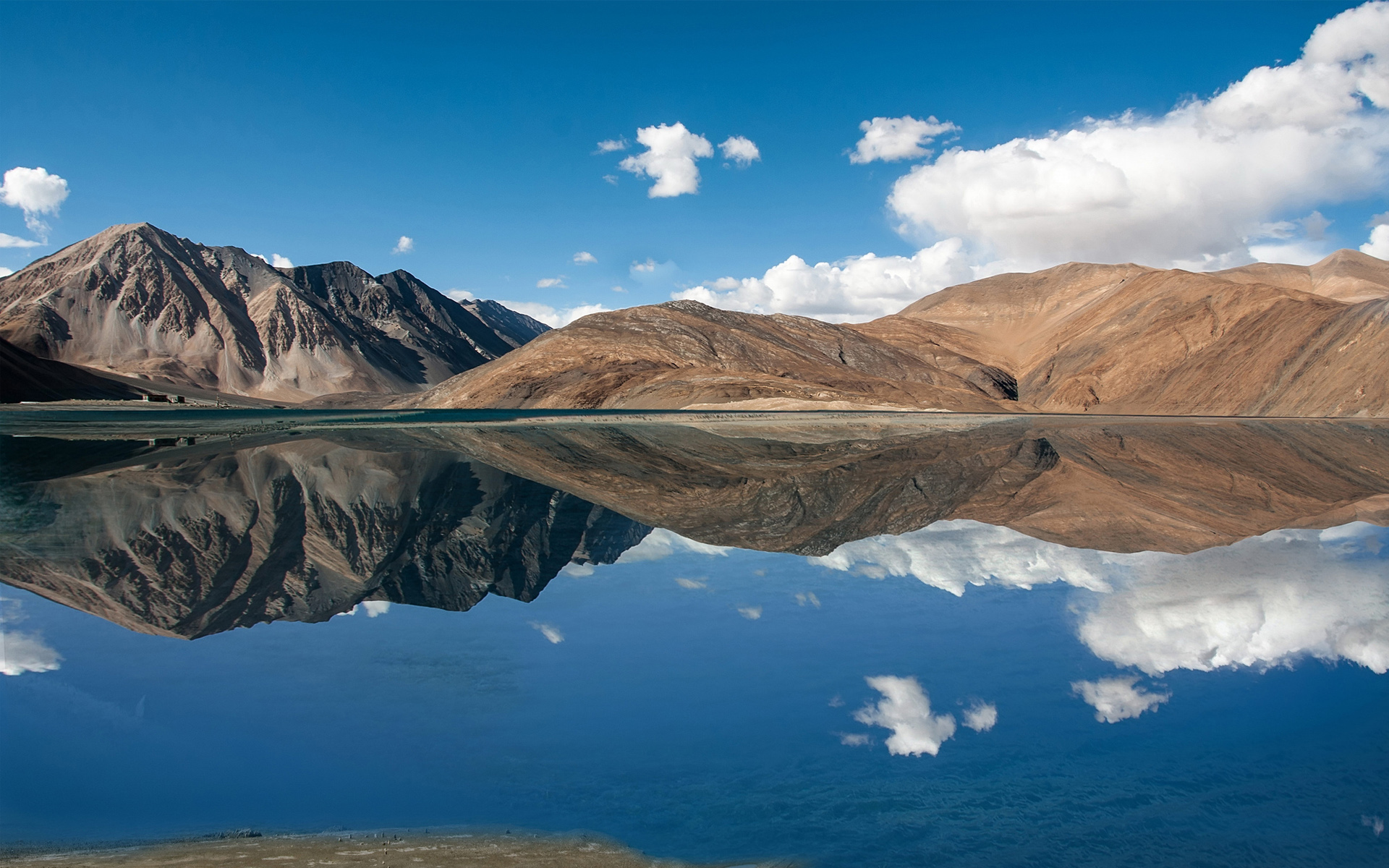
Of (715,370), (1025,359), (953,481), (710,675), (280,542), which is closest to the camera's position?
(710,675)

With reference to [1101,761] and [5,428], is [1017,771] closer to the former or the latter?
[1101,761]

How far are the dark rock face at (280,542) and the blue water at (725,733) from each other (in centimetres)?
63

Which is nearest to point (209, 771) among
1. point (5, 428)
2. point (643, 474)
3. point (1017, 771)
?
point (1017, 771)

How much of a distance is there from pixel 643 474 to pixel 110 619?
547 inches

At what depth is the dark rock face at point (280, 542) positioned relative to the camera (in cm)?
883

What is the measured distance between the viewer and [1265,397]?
73.9 meters

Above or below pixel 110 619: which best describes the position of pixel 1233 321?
above

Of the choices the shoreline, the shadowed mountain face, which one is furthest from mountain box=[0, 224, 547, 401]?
the shoreline

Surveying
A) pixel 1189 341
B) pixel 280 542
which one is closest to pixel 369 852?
pixel 280 542

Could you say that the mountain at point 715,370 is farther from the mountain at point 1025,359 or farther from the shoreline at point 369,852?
the shoreline at point 369,852

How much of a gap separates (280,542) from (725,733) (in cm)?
816

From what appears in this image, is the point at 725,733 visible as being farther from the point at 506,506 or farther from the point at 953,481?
the point at 953,481

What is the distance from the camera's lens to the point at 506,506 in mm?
14922

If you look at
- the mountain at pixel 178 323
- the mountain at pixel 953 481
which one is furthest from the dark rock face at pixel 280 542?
the mountain at pixel 178 323
